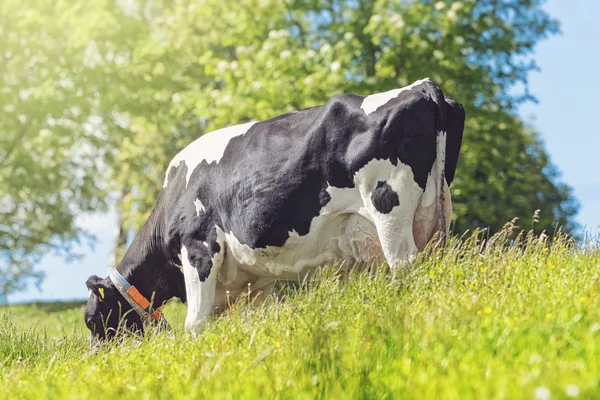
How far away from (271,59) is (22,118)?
37.6ft

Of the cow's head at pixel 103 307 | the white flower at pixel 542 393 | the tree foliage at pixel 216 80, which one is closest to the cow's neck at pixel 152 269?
the cow's head at pixel 103 307

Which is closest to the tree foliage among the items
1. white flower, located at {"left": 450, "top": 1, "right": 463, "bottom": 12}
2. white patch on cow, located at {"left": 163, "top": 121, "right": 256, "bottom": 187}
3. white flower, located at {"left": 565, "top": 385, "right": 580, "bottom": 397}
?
white flower, located at {"left": 450, "top": 1, "right": 463, "bottom": 12}

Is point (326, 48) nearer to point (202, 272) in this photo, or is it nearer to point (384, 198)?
point (202, 272)

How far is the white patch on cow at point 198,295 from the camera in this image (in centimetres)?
809

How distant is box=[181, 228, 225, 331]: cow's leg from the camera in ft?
26.3

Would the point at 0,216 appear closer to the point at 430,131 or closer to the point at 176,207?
the point at 176,207

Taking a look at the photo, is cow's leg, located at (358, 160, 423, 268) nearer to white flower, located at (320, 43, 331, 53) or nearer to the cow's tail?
the cow's tail


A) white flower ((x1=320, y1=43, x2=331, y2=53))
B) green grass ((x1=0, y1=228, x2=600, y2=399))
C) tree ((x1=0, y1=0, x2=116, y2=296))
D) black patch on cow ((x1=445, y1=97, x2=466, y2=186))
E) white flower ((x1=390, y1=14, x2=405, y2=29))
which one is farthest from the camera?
tree ((x1=0, y1=0, x2=116, y2=296))

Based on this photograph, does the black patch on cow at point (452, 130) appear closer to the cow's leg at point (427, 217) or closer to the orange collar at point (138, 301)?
the cow's leg at point (427, 217)

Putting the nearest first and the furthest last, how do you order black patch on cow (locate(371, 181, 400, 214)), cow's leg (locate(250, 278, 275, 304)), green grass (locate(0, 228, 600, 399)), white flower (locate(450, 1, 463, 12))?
green grass (locate(0, 228, 600, 399)) → black patch on cow (locate(371, 181, 400, 214)) → cow's leg (locate(250, 278, 275, 304)) → white flower (locate(450, 1, 463, 12))

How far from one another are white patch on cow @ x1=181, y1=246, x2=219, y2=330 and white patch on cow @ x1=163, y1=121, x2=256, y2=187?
1.05 m

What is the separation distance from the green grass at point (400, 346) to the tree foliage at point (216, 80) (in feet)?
32.5

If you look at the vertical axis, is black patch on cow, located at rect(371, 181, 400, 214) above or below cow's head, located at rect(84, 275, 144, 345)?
above

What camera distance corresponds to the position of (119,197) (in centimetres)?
2886
